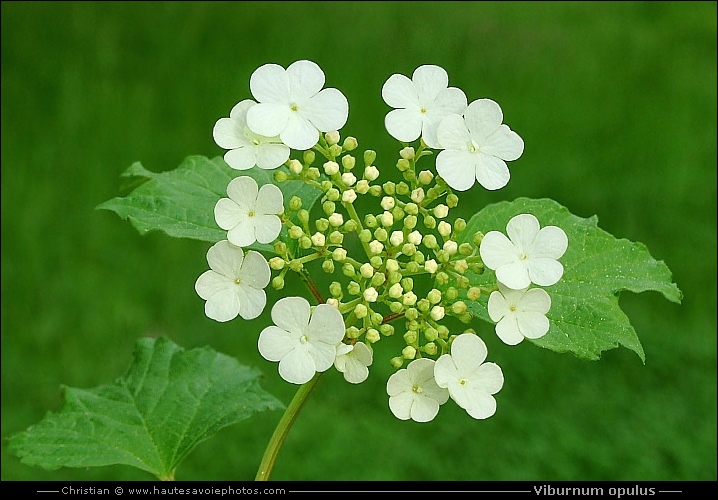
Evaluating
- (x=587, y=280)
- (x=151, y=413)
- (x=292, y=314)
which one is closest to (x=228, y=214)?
(x=292, y=314)

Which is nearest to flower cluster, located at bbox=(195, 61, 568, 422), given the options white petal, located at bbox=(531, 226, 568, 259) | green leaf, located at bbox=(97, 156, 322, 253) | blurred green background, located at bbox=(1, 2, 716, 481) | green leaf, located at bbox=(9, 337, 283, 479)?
white petal, located at bbox=(531, 226, 568, 259)

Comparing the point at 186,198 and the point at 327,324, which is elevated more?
the point at 186,198

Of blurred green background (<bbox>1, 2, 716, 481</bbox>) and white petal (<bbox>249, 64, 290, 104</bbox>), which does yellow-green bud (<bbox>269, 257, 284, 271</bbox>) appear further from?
blurred green background (<bbox>1, 2, 716, 481</bbox>)

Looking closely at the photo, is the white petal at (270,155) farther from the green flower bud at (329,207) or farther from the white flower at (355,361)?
the white flower at (355,361)

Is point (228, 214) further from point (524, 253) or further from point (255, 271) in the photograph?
point (524, 253)

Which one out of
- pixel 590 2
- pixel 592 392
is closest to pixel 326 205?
pixel 592 392

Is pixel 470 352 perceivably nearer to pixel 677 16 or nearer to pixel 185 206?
pixel 185 206

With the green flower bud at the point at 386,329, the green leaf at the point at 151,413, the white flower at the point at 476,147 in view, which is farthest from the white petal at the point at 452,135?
the green leaf at the point at 151,413
